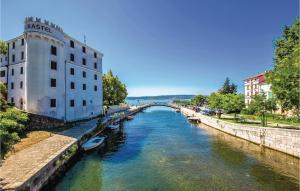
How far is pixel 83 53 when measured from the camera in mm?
45781

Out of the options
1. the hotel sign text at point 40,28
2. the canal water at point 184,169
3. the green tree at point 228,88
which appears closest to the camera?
the canal water at point 184,169

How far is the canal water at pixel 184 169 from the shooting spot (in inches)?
661

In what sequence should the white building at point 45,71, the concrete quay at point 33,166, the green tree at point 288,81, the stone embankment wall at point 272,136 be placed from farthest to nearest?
1. the white building at point 45,71
2. the stone embankment wall at point 272,136
3. the green tree at point 288,81
4. the concrete quay at point 33,166

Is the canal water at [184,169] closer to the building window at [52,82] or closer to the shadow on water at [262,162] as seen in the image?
the shadow on water at [262,162]

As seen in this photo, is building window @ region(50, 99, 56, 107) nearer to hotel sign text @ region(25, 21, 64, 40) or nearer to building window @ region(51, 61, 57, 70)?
building window @ region(51, 61, 57, 70)

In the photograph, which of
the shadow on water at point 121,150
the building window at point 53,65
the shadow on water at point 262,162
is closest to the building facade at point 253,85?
the shadow on water at point 262,162

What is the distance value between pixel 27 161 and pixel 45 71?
22.4 m

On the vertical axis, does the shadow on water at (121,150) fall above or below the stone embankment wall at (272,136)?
below

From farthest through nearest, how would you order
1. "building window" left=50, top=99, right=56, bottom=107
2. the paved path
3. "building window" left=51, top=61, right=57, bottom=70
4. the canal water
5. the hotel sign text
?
"building window" left=51, top=61, right=57, bottom=70
"building window" left=50, top=99, right=56, bottom=107
the hotel sign text
the canal water
the paved path

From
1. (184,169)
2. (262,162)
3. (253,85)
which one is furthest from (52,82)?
(253,85)

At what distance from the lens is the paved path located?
12.6m

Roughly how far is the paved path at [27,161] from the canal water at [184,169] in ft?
8.57

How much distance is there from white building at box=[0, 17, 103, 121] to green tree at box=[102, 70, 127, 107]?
78.0 ft

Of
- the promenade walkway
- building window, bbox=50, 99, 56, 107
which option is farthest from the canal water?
building window, bbox=50, 99, 56, 107
